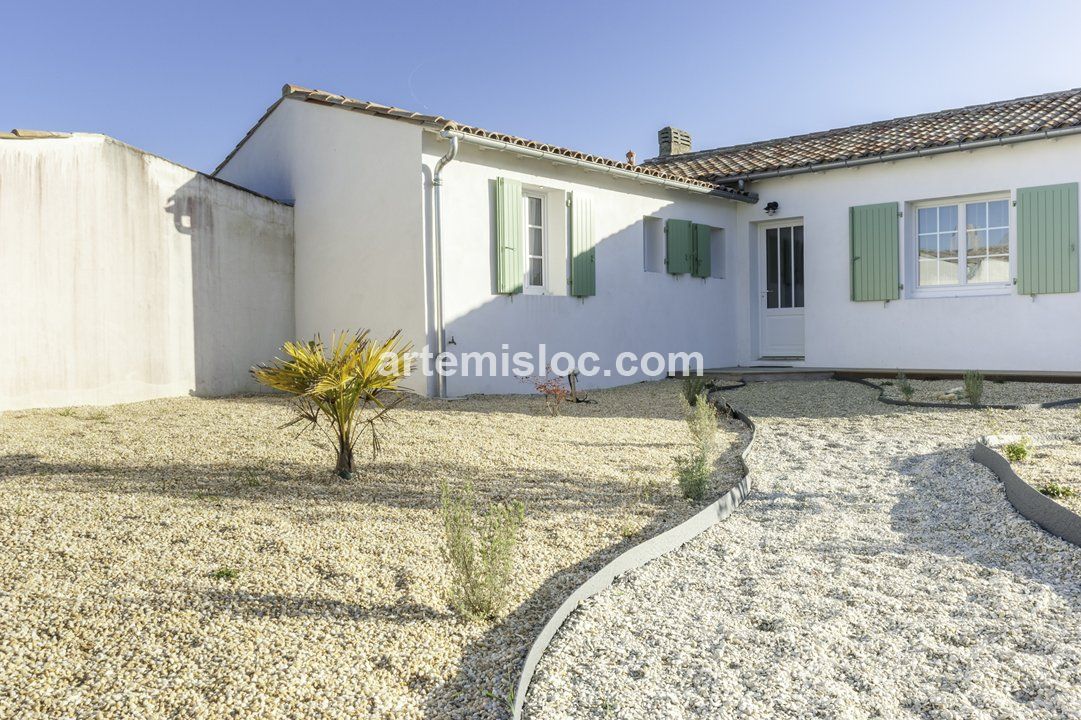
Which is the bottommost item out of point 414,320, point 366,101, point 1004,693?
point 1004,693

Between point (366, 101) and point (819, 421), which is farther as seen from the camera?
point (366, 101)

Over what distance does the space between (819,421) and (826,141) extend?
7.24 meters

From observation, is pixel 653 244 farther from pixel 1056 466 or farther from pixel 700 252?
pixel 1056 466

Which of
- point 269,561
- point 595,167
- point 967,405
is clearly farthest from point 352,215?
point 967,405

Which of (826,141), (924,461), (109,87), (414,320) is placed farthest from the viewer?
(826,141)

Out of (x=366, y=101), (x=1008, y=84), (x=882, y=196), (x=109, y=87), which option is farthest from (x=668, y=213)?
(x=109, y=87)

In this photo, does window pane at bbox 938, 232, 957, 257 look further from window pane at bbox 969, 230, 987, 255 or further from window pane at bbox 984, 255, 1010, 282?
window pane at bbox 984, 255, 1010, 282

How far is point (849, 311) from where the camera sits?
37.7 feet

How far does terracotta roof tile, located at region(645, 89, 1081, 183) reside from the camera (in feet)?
33.4

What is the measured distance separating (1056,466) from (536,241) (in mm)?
6431

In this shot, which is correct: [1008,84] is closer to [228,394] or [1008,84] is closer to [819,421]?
[819,421]

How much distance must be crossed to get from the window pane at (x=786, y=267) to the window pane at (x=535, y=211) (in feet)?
14.8

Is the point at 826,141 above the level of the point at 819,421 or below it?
above

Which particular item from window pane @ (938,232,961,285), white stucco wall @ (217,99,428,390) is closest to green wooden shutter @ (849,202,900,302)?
window pane @ (938,232,961,285)
